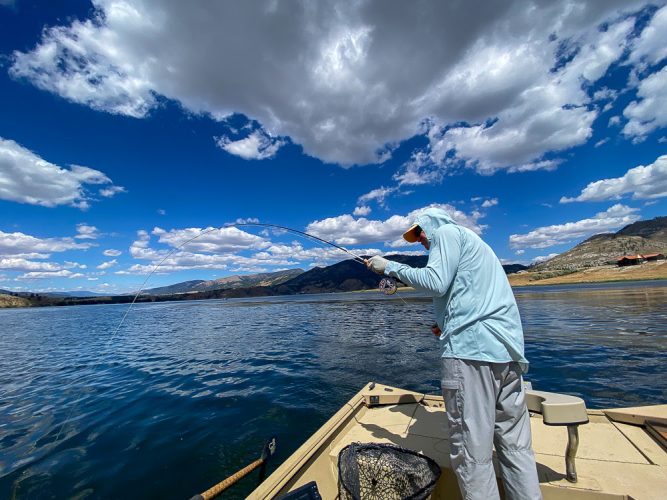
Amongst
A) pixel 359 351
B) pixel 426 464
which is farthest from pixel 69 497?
pixel 359 351

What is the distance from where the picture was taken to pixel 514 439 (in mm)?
3590

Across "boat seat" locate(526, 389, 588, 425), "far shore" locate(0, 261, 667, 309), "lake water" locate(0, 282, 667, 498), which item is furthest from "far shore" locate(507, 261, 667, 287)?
"boat seat" locate(526, 389, 588, 425)

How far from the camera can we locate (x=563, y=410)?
3752 mm

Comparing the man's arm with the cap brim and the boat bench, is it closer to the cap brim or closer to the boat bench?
the cap brim

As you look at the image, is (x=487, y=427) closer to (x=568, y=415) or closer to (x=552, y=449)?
(x=568, y=415)

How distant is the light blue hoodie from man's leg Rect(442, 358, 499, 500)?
0.21 m

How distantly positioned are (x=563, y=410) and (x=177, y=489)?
6.91m

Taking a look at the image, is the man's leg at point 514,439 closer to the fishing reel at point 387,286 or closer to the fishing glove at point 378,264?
the fishing glove at point 378,264

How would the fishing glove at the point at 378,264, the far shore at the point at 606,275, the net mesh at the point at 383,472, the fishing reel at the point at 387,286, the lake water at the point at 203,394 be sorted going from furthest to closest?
the far shore at the point at 606,275 → the lake water at the point at 203,394 → the fishing reel at the point at 387,286 → the fishing glove at the point at 378,264 → the net mesh at the point at 383,472

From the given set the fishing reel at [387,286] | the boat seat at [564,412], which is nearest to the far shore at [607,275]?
the fishing reel at [387,286]

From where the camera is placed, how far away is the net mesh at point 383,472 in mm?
4074

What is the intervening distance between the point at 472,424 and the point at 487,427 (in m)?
0.16

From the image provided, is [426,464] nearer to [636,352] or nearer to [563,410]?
[563,410]

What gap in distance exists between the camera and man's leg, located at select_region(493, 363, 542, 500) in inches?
136
